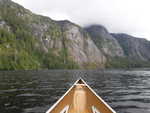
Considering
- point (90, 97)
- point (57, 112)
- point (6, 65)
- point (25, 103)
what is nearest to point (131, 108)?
point (90, 97)

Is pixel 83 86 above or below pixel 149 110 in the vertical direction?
above

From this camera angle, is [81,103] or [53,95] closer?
[81,103]

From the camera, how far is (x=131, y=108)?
16.5 metres

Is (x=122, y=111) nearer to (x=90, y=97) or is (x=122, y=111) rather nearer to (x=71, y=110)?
(x=90, y=97)

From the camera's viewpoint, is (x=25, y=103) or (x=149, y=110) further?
(x=25, y=103)

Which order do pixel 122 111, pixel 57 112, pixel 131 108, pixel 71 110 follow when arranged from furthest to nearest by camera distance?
1. pixel 131 108
2. pixel 122 111
3. pixel 71 110
4. pixel 57 112

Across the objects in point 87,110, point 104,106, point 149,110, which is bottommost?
point 149,110

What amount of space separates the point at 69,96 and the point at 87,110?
251 cm

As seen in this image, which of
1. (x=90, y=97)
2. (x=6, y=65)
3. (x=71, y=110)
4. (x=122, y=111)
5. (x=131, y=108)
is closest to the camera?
(x=71, y=110)

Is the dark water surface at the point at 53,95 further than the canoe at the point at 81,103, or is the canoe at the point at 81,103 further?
the dark water surface at the point at 53,95

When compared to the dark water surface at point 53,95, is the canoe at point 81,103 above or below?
above

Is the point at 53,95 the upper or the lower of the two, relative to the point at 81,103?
lower

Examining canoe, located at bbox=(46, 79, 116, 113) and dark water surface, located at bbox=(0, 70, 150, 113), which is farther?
dark water surface, located at bbox=(0, 70, 150, 113)

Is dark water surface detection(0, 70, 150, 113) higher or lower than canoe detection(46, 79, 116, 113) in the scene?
lower
